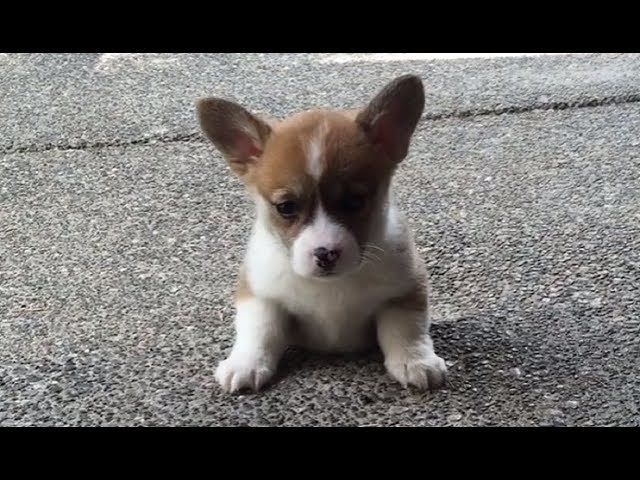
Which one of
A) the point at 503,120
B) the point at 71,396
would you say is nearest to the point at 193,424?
the point at 71,396

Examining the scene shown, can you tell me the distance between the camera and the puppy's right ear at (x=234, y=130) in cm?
251

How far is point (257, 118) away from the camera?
251 centimetres

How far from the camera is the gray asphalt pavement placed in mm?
2473

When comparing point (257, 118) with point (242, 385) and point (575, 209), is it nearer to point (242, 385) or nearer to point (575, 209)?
point (242, 385)

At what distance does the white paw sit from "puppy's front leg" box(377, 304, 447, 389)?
1.06ft

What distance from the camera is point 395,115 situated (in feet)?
8.24

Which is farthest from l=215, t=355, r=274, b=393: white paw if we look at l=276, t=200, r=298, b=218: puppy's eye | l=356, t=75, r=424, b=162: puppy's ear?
l=356, t=75, r=424, b=162: puppy's ear

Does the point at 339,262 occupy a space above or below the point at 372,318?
above

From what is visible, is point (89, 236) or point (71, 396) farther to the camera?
point (89, 236)

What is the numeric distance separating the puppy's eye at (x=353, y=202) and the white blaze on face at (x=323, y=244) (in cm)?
5

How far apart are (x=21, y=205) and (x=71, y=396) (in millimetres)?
1568

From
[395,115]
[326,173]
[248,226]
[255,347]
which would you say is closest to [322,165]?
[326,173]

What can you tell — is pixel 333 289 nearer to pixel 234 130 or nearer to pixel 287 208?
pixel 287 208

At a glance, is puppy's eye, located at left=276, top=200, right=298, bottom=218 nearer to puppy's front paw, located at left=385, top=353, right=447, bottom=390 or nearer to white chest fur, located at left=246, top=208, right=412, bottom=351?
white chest fur, located at left=246, top=208, right=412, bottom=351
